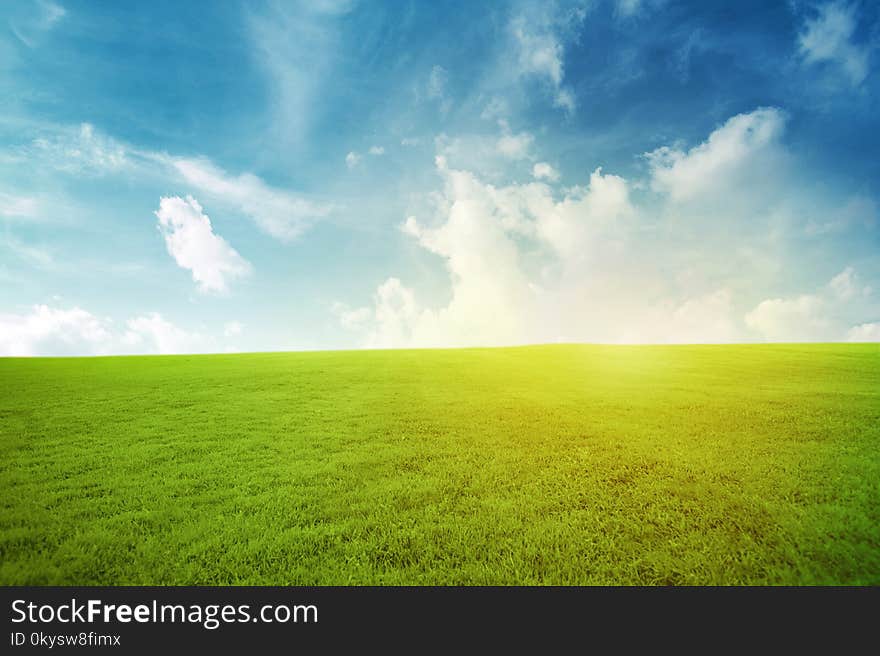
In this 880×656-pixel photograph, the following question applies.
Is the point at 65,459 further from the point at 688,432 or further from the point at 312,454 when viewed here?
the point at 688,432

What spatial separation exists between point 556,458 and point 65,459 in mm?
10699

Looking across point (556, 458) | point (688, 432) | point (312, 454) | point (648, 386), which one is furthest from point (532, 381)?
point (312, 454)

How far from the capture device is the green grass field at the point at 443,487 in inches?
190

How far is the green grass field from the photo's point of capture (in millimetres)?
4828

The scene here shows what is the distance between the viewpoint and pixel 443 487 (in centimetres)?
703

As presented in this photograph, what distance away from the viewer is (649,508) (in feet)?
20.2

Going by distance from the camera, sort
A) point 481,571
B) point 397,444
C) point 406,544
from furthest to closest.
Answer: point 397,444
point 406,544
point 481,571

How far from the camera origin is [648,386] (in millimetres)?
16656
